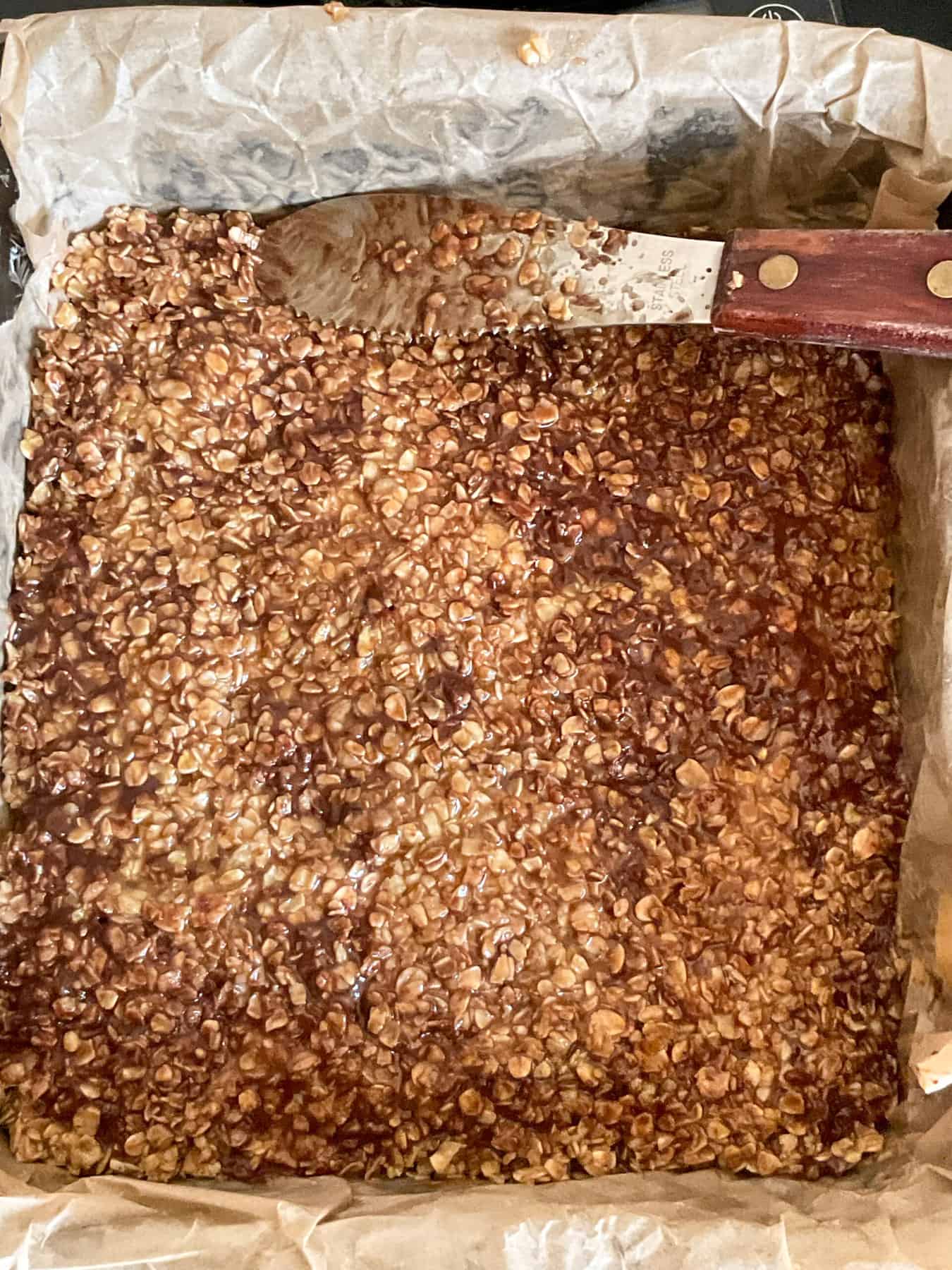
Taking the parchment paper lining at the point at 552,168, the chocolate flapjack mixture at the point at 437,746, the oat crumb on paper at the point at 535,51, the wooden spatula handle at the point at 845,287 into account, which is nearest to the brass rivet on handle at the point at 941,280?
the wooden spatula handle at the point at 845,287

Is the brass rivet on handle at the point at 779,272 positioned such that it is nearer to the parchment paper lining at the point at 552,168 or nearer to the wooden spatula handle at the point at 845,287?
the wooden spatula handle at the point at 845,287

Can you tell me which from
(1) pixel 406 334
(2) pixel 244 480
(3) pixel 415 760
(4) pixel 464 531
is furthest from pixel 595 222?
(3) pixel 415 760

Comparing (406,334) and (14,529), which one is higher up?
(406,334)

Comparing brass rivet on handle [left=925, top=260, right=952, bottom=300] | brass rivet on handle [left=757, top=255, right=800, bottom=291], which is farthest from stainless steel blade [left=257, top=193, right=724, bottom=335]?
brass rivet on handle [left=925, top=260, right=952, bottom=300]

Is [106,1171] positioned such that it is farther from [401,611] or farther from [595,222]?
[595,222]

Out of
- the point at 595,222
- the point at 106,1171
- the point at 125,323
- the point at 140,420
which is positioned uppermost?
the point at 595,222

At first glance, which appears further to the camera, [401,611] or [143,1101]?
[401,611]

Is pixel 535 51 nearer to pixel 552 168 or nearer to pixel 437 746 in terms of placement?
pixel 552 168

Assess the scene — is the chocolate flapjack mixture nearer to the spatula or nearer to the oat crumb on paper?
the spatula
